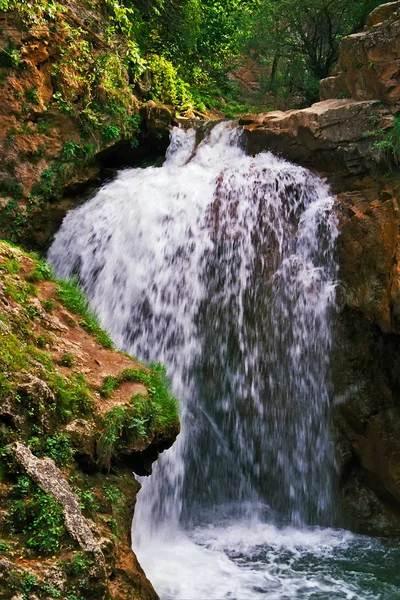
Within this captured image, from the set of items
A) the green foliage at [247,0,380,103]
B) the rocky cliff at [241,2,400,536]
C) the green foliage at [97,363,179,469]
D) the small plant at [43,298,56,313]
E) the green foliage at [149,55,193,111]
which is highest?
the green foliage at [247,0,380,103]

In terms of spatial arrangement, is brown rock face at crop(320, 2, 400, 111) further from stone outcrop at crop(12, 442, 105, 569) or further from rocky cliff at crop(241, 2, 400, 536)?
stone outcrop at crop(12, 442, 105, 569)

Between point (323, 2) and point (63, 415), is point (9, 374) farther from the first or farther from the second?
point (323, 2)

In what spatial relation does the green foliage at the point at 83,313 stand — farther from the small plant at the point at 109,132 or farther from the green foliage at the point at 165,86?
the green foliage at the point at 165,86

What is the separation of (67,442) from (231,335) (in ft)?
13.9

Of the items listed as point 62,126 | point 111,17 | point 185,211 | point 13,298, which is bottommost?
point 13,298

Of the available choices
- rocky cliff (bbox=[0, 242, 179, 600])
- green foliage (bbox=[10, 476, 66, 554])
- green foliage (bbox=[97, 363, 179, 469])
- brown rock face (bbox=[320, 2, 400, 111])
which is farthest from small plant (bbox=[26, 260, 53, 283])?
brown rock face (bbox=[320, 2, 400, 111])

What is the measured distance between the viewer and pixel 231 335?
8.08 meters

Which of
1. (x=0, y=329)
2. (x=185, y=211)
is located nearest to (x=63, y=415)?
(x=0, y=329)

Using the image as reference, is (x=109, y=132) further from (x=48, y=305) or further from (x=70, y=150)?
(x=48, y=305)

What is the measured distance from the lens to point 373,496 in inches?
294

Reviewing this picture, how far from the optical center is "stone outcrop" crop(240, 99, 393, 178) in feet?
28.2

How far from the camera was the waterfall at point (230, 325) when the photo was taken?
24.5ft

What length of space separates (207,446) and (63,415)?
3779 millimetres

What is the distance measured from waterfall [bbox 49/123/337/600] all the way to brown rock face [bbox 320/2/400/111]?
165 cm
